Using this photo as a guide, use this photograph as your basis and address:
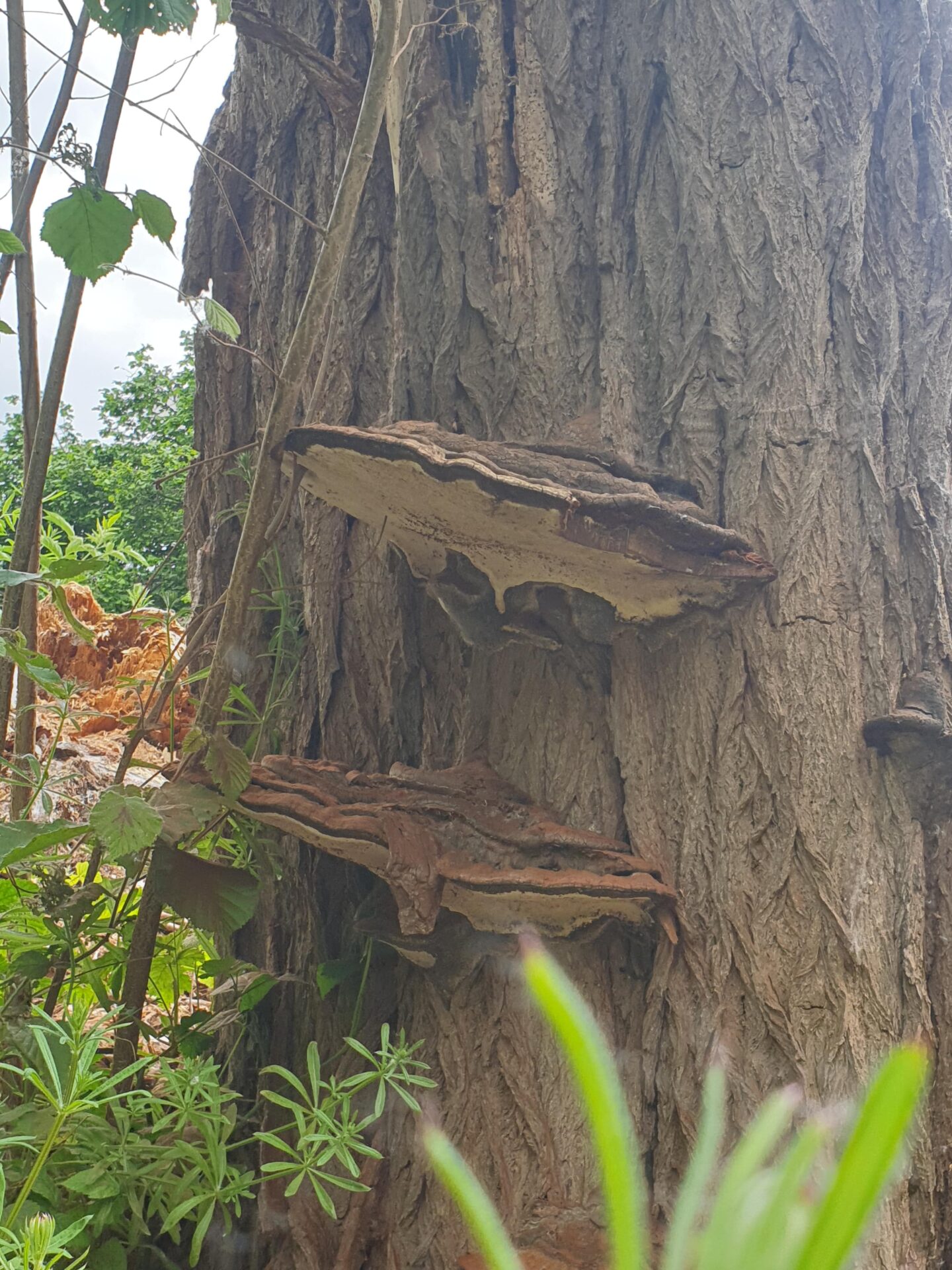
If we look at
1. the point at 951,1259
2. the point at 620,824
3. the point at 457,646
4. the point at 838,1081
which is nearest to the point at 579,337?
the point at 457,646

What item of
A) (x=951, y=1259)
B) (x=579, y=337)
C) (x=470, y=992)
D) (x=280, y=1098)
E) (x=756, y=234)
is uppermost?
(x=756, y=234)

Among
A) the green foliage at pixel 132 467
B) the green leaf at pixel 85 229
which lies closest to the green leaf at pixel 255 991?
the green leaf at pixel 85 229

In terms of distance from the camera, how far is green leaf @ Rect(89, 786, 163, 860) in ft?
4.91

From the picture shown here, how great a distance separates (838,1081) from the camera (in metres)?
1.56

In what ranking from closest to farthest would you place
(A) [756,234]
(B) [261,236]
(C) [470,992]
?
(C) [470,992]
(A) [756,234]
(B) [261,236]

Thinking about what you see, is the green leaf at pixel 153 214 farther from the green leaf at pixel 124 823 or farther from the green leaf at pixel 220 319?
the green leaf at pixel 124 823

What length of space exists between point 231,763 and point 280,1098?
53cm

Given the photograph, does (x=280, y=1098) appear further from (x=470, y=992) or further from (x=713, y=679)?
(x=713, y=679)

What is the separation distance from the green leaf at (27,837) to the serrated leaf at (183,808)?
13cm

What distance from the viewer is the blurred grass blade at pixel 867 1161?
0.25 meters

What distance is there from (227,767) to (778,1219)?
141 centimetres

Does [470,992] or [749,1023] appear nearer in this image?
[749,1023]

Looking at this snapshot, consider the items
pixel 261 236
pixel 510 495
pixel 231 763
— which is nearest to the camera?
pixel 510 495

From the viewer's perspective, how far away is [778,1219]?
1.02ft
